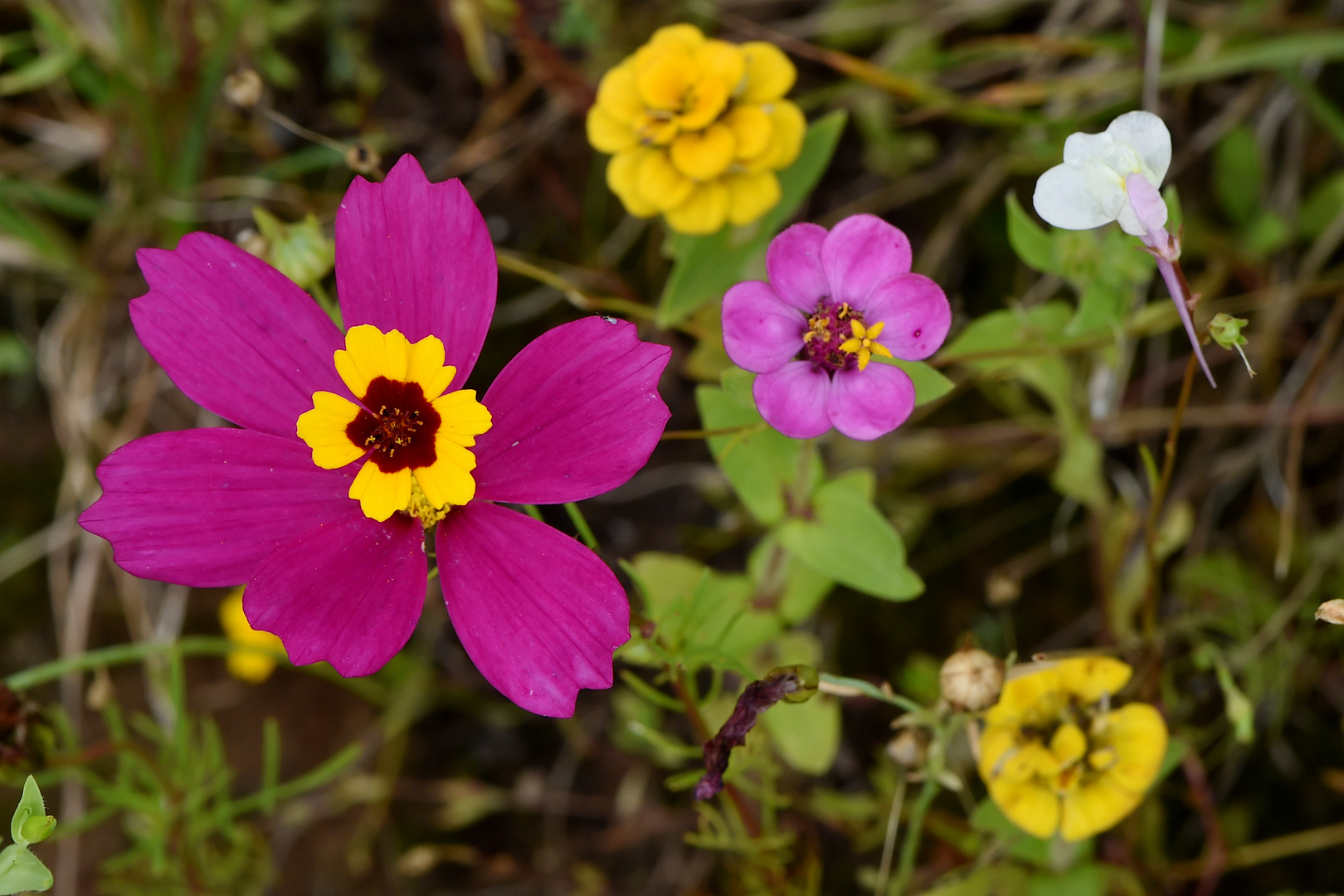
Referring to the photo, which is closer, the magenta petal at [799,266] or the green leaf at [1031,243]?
the magenta petal at [799,266]

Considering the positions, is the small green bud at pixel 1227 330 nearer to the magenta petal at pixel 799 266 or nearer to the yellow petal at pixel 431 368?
the magenta petal at pixel 799 266

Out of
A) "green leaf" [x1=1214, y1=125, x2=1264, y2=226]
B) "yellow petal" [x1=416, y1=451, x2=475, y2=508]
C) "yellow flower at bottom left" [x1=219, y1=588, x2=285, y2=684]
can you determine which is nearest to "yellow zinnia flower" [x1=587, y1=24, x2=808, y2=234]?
"yellow petal" [x1=416, y1=451, x2=475, y2=508]

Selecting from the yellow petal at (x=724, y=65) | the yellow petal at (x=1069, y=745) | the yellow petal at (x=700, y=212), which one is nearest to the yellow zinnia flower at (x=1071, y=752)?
the yellow petal at (x=1069, y=745)

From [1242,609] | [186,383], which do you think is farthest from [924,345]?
[1242,609]

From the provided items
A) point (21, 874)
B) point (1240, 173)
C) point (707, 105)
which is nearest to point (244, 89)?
point (707, 105)

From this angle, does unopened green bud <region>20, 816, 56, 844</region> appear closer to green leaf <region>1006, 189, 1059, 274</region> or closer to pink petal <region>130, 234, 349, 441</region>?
pink petal <region>130, 234, 349, 441</region>

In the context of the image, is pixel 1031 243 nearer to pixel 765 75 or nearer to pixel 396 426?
pixel 765 75

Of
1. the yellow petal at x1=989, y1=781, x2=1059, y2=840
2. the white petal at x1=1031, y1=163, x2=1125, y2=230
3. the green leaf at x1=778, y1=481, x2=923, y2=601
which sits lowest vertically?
the yellow petal at x1=989, y1=781, x2=1059, y2=840
